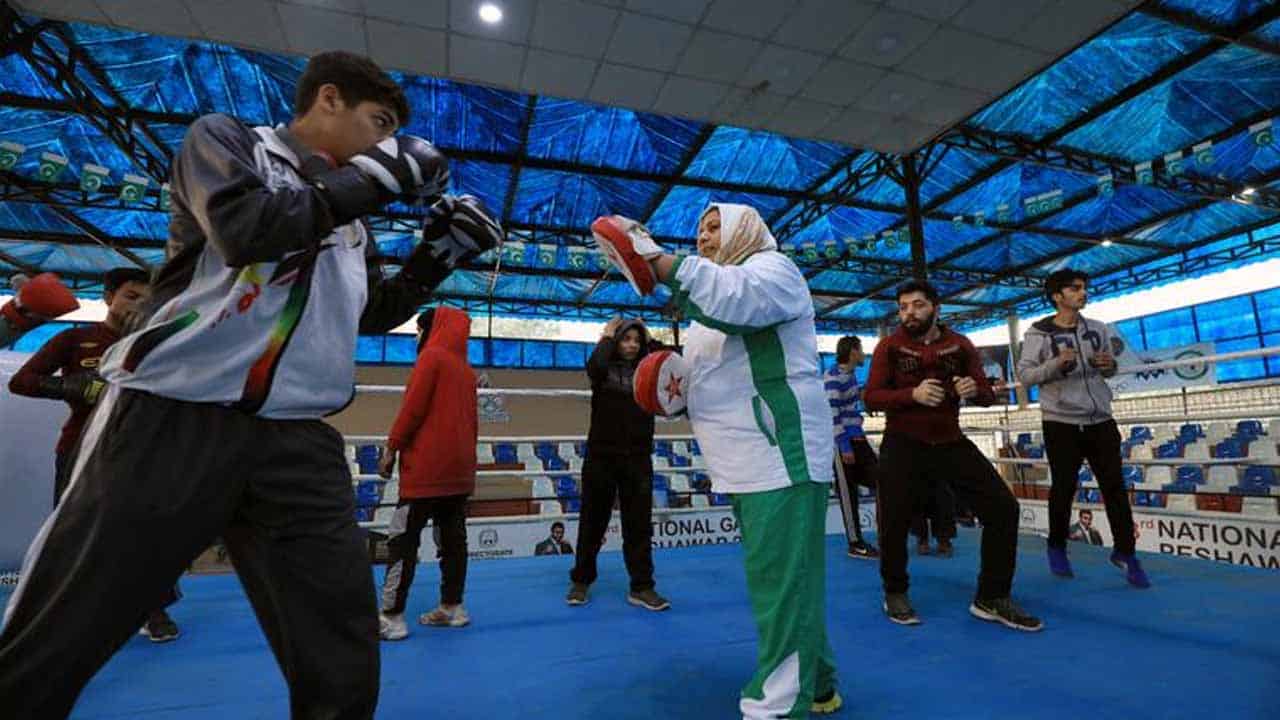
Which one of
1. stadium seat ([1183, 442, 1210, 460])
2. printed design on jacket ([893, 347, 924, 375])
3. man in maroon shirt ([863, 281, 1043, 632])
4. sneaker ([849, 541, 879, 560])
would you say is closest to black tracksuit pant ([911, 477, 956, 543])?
sneaker ([849, 541, 879, 560])

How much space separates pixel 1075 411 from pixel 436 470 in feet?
11.4

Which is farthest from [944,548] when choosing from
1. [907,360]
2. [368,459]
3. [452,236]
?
[368,459]

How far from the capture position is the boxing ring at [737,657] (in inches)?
77.4

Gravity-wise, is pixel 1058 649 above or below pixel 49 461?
below

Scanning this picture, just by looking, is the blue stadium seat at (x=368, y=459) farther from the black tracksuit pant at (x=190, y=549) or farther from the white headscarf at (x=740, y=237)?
the black tracksuit pant at (x=190, y=549)

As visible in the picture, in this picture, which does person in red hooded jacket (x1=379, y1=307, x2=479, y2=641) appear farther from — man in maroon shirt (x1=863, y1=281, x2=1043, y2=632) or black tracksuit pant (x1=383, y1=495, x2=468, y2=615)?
man in maroon shirt (x1=863, y1=281, x2=1043, y2=632)

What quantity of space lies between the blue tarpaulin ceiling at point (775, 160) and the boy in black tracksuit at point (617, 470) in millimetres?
5101

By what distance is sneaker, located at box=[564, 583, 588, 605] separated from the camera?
334 cm

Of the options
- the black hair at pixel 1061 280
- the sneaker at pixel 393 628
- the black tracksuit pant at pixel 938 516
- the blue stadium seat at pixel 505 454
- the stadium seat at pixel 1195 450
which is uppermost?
the black hair at pixel 1061 280

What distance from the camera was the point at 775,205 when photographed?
12.7 m

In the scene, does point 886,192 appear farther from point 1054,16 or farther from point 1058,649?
point 1058,649

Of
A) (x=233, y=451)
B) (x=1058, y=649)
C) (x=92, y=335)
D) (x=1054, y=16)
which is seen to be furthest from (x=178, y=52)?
(x=1058, y=649)

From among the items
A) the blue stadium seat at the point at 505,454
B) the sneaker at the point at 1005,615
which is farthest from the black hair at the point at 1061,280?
the blue stadium seat at the point at 505,454

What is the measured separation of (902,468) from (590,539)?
1644 mm
